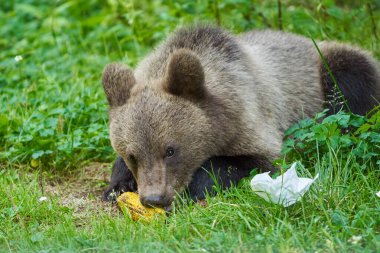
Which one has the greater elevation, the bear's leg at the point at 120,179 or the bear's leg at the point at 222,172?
the bear's leg at the point at 222,172

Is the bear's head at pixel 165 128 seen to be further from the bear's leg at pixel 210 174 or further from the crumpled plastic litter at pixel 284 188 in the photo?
the crumpled plastic litter at pixel 284 188

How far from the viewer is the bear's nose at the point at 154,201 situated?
563 cm

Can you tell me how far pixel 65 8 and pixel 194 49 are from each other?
17.2ft

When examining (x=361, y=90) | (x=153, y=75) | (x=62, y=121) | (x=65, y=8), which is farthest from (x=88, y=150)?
(x=65, y=8)

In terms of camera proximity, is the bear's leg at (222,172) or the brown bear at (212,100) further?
the bear's leg at (222,172)

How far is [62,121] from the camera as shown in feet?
25.3

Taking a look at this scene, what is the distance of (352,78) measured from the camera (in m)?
7.61

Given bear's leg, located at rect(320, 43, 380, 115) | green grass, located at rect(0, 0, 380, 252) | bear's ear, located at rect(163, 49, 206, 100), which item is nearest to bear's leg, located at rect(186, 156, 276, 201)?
green grass, located at rect(0, 0, 380, 252)

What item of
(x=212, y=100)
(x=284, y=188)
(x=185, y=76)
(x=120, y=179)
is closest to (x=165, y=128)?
(x=185, y=76)

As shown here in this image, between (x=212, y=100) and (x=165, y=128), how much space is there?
0.61m

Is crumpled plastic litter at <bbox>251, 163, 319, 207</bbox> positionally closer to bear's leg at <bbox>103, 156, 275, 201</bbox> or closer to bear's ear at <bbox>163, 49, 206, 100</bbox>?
bear's leg at <bbox>103, 156, 275, 201</bbox>

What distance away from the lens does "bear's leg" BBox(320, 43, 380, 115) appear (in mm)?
7531

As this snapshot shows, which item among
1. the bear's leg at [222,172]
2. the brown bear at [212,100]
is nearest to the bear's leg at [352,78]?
the brown bear at [212,100]

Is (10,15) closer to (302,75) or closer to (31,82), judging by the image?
(31,82)
